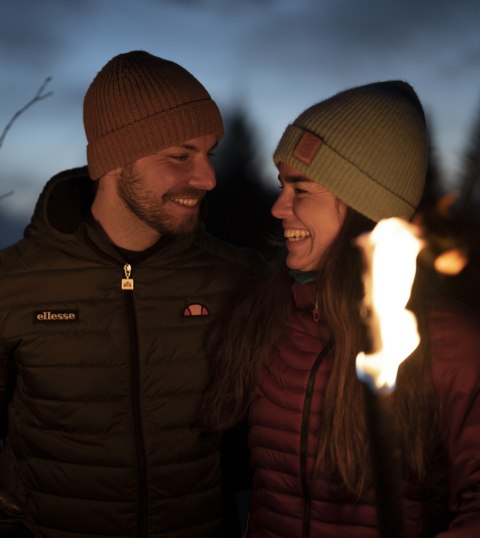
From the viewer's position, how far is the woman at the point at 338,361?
2.02 metres

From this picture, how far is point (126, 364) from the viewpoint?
110 inches

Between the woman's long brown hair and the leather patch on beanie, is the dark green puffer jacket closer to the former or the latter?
the woman's long brown hair

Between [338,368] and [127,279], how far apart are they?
1154 mm

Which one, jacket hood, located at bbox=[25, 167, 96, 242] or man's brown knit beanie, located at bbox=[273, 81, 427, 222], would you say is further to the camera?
jacket hood, located at bbox=[25, 167, 96, 242]

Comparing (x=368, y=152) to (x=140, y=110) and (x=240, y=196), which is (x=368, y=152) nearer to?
(x=140, y=110)

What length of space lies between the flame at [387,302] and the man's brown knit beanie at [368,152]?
2.67ft

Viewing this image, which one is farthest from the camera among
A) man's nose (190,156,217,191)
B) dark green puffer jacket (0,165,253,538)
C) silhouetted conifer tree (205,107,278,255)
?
silhouetted conifer tree (205,107,278,255)

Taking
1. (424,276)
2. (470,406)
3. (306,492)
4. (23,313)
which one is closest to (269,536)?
(306,492)

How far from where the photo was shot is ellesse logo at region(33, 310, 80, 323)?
2.87 meters

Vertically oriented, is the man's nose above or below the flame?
above

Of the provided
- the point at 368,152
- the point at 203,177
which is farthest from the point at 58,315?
the point at 368,152

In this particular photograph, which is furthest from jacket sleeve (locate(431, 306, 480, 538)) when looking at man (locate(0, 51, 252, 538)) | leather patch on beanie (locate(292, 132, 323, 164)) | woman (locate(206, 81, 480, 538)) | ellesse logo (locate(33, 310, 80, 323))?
ellesse logo (locate(33, 310, 80, 323))

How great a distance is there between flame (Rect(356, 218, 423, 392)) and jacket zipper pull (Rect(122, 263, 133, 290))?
1.57 meters

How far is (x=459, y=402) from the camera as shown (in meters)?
1.93
